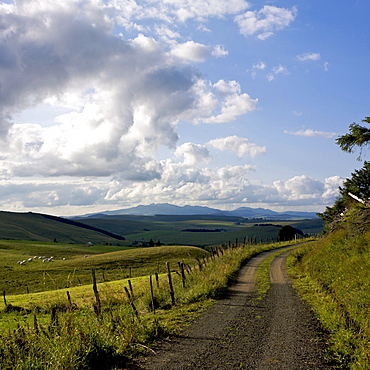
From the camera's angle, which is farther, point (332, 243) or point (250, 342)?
point (332, 243)

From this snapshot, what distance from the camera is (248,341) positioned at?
35.4 feet

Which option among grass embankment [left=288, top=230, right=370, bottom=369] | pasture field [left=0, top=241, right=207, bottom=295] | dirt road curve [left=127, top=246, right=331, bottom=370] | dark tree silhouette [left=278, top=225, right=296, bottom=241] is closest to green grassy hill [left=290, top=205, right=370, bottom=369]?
grass embankment [left=288, top=230, right=370, bottom=369]

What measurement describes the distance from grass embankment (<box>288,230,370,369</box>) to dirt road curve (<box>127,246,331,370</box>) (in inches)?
25.0

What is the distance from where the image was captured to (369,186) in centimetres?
5119

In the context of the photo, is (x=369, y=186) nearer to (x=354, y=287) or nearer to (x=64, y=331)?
(x=354, y=287)

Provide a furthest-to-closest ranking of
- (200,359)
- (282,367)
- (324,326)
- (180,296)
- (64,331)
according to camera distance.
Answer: (180,296), (324,326), (64,331), (200,359), (282,367)

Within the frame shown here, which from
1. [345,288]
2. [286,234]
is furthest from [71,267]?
[345,288]

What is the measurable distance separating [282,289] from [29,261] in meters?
76.3

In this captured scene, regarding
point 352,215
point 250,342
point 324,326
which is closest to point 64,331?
point 250,342

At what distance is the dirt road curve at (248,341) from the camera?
9.08 meters

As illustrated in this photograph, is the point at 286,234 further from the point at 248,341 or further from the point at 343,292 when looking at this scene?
the point at 248,341

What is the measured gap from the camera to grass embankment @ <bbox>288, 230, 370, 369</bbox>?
31.9ft

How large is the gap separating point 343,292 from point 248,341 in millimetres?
7204

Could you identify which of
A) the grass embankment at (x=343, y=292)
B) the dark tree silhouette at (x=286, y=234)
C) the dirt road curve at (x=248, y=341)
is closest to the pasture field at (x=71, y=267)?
the dark tree silhouette at (x=286, y=234)
